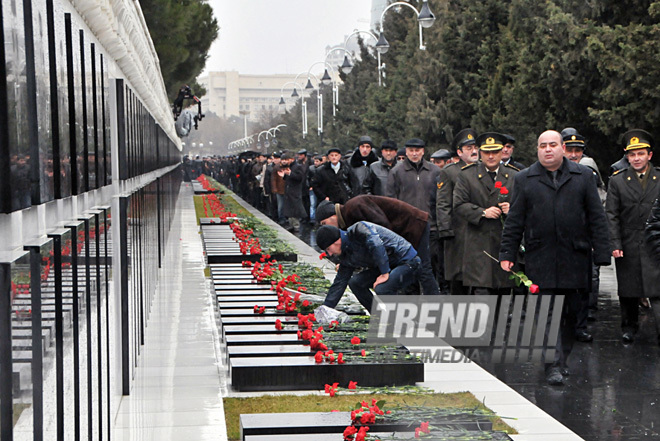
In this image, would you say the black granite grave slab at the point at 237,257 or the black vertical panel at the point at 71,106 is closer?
the black vertical panel at the point at 71,106

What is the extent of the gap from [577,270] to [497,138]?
97.4 inches

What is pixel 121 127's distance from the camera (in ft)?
18.9

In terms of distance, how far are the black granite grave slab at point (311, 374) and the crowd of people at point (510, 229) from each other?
51.0 inches

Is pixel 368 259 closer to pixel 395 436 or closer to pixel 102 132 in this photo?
pixel 395 436

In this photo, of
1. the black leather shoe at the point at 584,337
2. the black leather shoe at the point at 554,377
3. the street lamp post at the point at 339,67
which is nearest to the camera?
the black leather shoe at the point at 554,377

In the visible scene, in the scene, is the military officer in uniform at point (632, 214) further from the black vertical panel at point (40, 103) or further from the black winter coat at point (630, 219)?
the black vertical panel at point (40, 103)

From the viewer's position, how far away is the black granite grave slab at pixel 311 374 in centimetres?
720

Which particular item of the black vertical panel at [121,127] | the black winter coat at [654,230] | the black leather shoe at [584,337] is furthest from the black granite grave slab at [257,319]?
the black vertical panel at [121,127]

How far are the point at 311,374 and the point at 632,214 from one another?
172 inches

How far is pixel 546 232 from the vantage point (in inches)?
313

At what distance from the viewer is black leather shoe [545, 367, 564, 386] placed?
7.78 meters

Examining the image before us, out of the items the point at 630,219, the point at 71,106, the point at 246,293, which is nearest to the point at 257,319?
the point at 246,293

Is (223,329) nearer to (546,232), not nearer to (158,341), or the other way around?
(158,341)

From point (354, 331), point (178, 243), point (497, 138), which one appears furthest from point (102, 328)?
point (178, 243)
